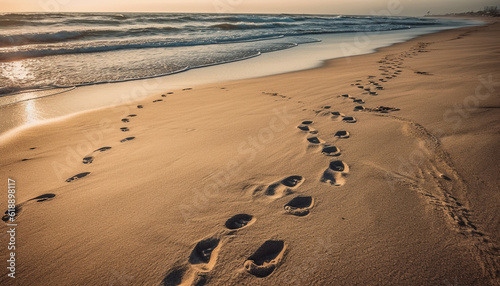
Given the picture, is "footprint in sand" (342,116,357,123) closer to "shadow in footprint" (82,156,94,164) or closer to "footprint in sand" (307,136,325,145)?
"footprint in sand" (307,136,325,145)

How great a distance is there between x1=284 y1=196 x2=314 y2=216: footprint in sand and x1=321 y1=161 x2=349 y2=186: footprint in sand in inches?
11.6

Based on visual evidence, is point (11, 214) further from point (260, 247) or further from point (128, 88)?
point (128, 88)

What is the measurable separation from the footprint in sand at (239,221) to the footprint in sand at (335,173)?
2.42ft

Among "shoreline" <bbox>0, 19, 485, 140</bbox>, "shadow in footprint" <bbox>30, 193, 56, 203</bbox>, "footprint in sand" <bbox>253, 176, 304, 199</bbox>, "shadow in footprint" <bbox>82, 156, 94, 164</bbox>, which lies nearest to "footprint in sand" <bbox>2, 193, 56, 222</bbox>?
"shadow in footprint" <bbox>30, 193, 56, 203</bbox>

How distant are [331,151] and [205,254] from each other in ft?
5.30

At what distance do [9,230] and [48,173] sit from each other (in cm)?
86

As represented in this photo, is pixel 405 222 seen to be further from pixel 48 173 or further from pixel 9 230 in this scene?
pixel 48 173

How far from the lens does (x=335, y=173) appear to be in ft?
6.98

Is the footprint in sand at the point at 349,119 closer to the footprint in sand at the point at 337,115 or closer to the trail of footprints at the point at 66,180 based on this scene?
the footprint in sand at the point at 337,115

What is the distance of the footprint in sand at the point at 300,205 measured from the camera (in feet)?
5.65

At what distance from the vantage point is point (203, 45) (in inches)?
488

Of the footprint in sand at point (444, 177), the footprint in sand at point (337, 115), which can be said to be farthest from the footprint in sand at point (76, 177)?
the footprint in sand at point (444, 177)

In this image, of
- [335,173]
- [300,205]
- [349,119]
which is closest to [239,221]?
[300,205]

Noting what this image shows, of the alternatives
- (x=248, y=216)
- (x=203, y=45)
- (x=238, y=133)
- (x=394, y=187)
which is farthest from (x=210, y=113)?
(x=203, y=45)
